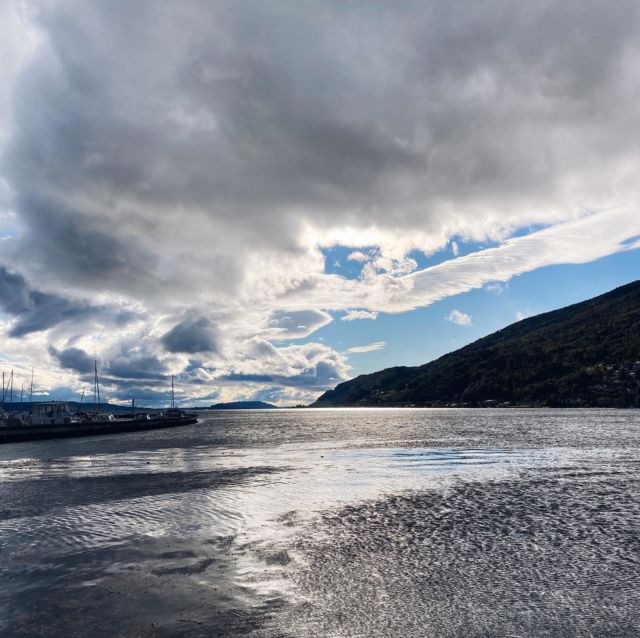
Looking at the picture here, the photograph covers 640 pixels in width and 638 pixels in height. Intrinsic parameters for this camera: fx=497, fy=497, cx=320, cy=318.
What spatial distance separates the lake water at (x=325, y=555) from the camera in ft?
46.2

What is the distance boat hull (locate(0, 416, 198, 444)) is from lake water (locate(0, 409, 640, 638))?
6477 cm

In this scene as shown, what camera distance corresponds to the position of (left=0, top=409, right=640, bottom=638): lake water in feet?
46.2

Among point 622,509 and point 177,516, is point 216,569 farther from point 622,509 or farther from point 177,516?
point 622,509

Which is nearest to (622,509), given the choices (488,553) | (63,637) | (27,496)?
(488,553)

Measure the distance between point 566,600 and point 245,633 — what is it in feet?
31.9

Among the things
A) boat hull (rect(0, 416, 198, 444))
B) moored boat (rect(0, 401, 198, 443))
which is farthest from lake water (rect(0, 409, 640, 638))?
moored boat (rect(0, 401, 198, 443))

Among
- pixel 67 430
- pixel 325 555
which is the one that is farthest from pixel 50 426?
pixel 325 555

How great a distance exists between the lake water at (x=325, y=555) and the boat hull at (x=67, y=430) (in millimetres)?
64770

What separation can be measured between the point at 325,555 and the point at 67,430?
109 meters

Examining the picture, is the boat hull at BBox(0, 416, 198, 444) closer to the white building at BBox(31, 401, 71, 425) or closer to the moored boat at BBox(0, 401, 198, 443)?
the moored boat at BBox(0, 401, 198, 443)

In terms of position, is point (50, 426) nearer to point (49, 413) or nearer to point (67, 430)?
point (67, 430)

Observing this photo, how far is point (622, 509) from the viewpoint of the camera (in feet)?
91.4

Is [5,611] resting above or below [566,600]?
above

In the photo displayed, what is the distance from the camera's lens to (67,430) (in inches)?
4414
